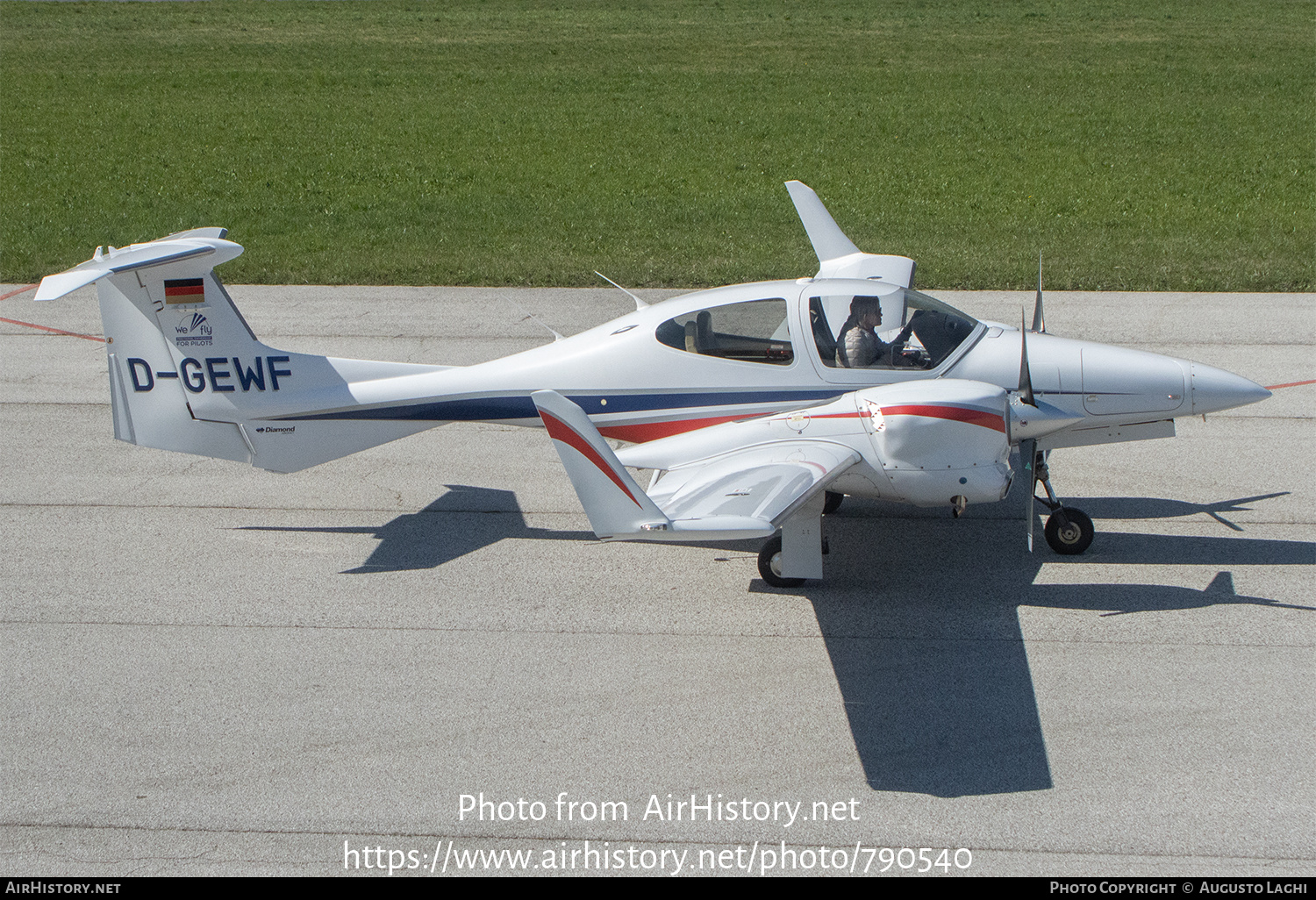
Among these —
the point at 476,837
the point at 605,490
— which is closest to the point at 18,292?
the point at 605,490

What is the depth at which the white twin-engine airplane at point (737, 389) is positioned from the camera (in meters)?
8.43

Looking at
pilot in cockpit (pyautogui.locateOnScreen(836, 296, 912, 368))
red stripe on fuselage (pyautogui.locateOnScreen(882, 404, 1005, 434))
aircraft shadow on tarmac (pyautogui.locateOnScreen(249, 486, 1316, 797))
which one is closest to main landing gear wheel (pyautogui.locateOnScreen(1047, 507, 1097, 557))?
aircraft shadow on tarmac (pyautogui.locateOnScreen(249, 486, 1316, 797))

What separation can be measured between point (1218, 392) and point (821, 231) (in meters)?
4.63

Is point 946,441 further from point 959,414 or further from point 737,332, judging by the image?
point 737,332

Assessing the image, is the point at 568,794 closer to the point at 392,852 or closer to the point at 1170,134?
the point at 392,852

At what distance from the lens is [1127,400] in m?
9.15

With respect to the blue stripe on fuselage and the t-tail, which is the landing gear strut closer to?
the blue stripe on fuselage

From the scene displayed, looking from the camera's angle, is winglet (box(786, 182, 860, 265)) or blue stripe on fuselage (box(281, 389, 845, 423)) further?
winglet (box(786, 182, 860, 265))

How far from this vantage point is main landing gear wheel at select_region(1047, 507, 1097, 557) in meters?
9.33

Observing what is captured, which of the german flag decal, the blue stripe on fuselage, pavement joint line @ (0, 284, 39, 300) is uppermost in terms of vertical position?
the german flag decal

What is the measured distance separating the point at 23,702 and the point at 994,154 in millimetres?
23373

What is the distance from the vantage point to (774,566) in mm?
8828

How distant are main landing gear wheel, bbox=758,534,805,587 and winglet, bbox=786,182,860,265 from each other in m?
4.41

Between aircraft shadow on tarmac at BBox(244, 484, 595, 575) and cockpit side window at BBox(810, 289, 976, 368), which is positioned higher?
cockpit side window at BBox(810, 289, 976, 368)
